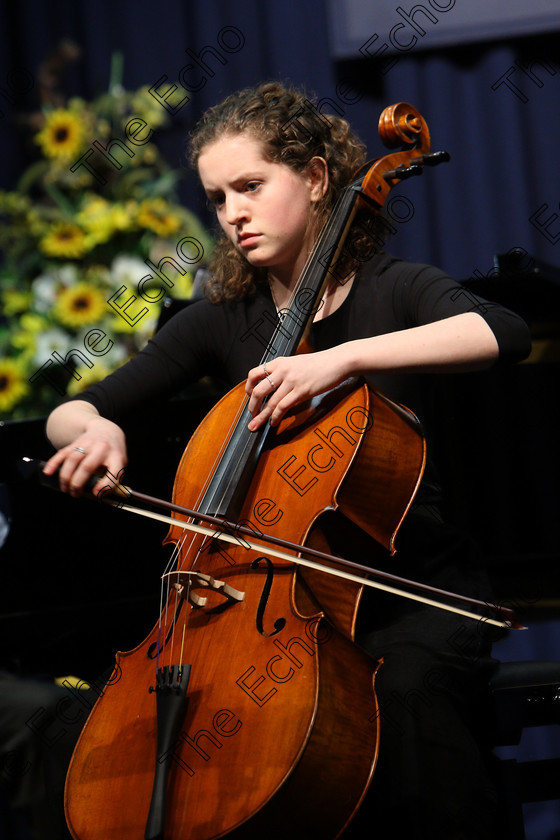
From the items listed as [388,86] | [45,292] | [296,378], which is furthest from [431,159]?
[388,86]

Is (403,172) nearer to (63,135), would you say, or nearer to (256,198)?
(256,198)

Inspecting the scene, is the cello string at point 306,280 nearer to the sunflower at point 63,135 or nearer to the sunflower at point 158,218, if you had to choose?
the sunflower at point 158,218

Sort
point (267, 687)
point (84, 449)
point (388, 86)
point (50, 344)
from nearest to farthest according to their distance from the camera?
point (267, 687), point (84, 449), point (50, 344), point (388, 86)

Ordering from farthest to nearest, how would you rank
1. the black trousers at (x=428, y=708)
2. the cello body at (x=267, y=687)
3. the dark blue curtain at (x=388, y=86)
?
the dark blue curtain at (x=388, y=86) < the black trousers at (x=428, y=708) < the cello body at (x=267, y=687)

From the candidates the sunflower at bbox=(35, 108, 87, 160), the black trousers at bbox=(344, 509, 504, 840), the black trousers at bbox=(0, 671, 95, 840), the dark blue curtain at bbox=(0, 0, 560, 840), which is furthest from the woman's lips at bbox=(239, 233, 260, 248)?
the dark blue curtain at bbox=(0, 0, 560, 840)

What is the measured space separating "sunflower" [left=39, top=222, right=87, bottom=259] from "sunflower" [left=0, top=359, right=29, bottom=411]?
0.94ft

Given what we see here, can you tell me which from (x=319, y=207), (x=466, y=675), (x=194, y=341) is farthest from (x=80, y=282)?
(x=466, y=675)

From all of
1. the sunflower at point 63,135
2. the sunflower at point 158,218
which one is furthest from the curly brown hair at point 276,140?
the sunflower at point 63,135

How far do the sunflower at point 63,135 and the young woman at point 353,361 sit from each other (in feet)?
2.65

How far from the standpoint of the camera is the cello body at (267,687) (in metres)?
0.83

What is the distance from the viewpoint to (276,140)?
1.30 m

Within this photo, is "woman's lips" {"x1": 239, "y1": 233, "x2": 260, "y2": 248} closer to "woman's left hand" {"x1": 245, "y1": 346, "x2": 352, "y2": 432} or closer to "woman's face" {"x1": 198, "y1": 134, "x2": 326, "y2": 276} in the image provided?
"woman's face" {"x1": 198, "y1": 134, "x2": 326, "y2": 276}

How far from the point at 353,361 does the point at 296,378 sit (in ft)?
0.25

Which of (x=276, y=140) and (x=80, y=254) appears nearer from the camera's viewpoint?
(x=276, y=140)
